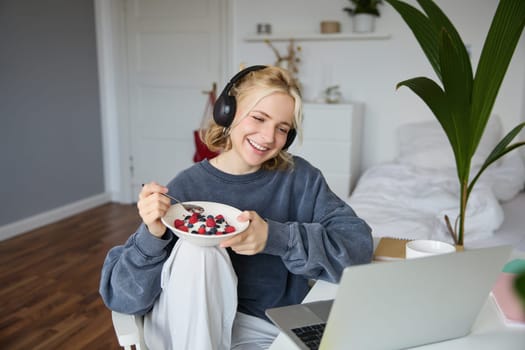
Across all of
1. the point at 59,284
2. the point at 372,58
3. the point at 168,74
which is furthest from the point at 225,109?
the point at 168,74

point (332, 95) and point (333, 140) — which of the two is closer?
point (333, 140)

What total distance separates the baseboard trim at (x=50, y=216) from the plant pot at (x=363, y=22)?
8.27 feet

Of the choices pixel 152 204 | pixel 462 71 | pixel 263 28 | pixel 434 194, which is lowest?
pixel 434 194

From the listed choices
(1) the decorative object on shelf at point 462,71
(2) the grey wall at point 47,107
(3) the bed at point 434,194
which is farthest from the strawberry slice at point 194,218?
(2) the grey wall at point 47,107

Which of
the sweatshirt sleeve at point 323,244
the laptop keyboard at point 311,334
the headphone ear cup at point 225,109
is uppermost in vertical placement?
the headphone ear cup at point 225,109

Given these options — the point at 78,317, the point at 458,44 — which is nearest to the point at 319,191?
the point at 458,44

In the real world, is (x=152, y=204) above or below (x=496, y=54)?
below

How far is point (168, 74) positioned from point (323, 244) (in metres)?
3.46

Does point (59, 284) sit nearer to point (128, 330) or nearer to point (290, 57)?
point (128, 330)

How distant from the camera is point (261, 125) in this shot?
122 centimetres

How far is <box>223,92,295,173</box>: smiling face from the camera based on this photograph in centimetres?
121

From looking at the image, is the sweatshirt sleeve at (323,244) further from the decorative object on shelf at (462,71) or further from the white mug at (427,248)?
the decorative object on shelf at (462,71)

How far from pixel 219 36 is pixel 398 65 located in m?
1.42

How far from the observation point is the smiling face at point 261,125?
3.97 feet
